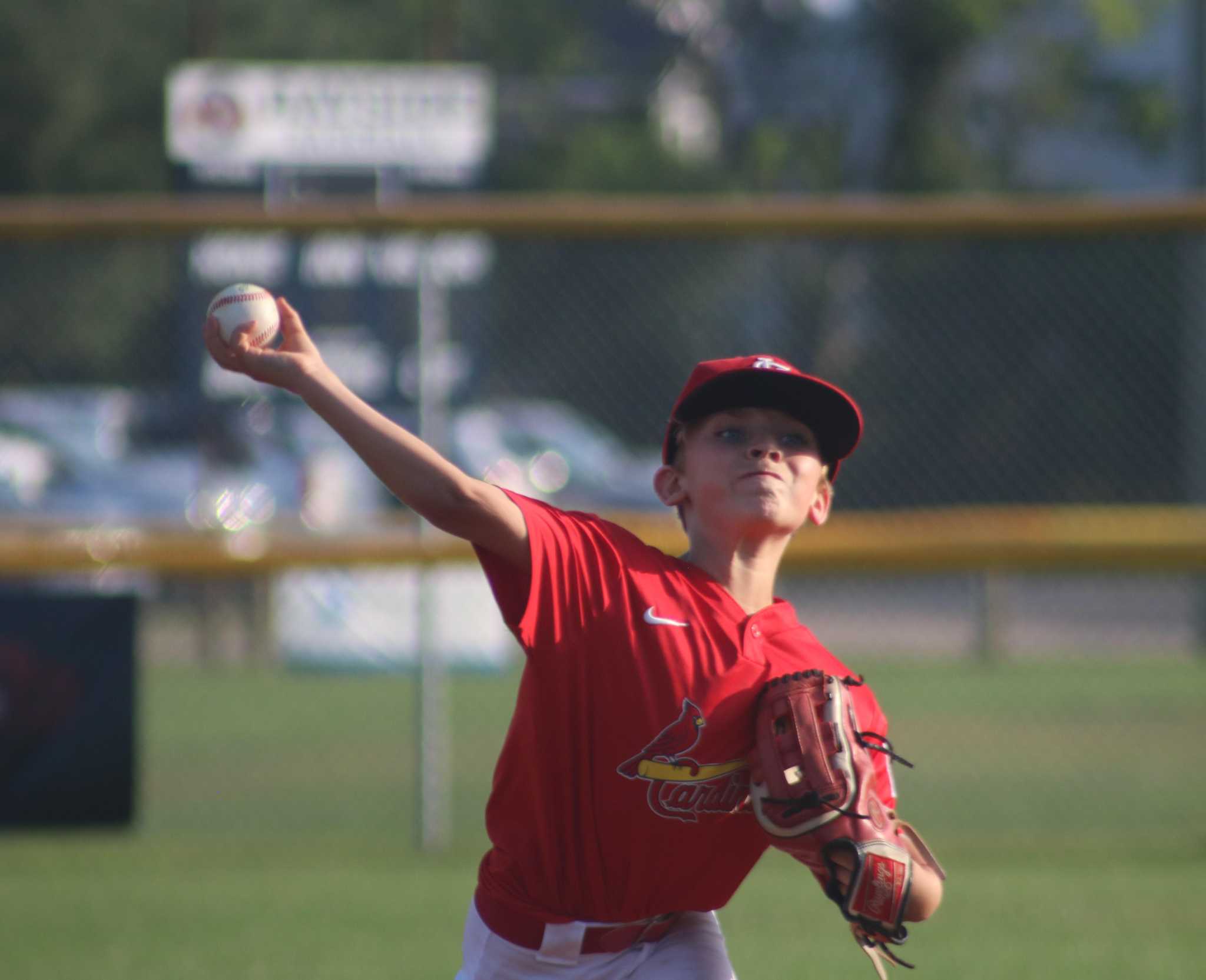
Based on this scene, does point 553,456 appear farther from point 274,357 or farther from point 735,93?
point 735,93

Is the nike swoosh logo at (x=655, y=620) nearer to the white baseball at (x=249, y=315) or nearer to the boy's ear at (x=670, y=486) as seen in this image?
the boy's ear at (x=670, y=486)

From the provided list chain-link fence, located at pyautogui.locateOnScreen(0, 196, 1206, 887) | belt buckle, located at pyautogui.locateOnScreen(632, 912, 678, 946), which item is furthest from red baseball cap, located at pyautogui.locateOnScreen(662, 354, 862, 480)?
chain-link fence, located at pyautogui.locateOnScreen(0, 196, 1206, 887)

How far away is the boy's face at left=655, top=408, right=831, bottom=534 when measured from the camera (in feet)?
9.51

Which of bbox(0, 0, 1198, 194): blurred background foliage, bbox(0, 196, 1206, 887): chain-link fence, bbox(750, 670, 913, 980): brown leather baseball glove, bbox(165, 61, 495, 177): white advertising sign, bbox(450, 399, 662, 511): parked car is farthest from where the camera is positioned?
bbox(0, 0, 1198, 194): blurred background foliage

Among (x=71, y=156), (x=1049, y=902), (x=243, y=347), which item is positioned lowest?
(x=1049, y=902)

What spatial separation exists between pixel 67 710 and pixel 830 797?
15.3ft

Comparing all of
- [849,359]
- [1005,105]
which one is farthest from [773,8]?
[849,359]

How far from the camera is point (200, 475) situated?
25.1 ft

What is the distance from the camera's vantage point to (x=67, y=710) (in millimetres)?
6535

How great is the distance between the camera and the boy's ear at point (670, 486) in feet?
10.0

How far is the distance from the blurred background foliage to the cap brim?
1007 inches

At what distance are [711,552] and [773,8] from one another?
33523mm

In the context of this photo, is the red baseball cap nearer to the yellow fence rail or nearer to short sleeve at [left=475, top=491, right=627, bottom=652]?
short sleeve at [left=475, top=491, right=627, bottom=652]

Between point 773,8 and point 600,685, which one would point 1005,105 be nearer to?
point 773,8
